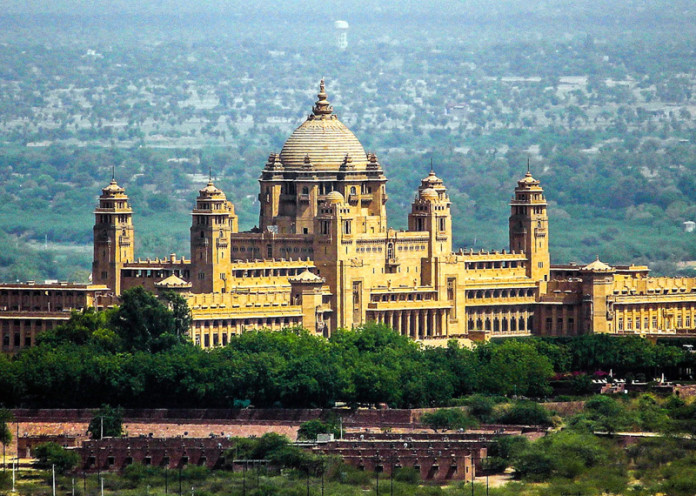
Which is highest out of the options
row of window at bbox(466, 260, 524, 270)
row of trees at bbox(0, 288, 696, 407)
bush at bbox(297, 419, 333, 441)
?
row of window at bbox(466, 260, 524, 270)

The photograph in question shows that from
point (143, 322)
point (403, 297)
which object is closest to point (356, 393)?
point (143, 322)

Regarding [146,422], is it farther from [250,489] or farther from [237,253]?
[237,253]

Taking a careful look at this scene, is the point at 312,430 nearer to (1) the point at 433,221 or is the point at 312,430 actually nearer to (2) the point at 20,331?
(2) the point at 20,331

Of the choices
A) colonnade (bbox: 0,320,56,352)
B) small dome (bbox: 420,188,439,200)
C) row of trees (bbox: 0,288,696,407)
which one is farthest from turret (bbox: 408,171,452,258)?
colonnade (bbox: 0,320,56,352)

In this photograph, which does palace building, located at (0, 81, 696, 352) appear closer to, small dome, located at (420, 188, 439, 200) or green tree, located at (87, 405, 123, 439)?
small dome, located at (420, 188, 439, 200)

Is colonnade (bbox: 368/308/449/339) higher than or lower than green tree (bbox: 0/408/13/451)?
higher

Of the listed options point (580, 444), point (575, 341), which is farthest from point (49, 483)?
point (575, 341)
